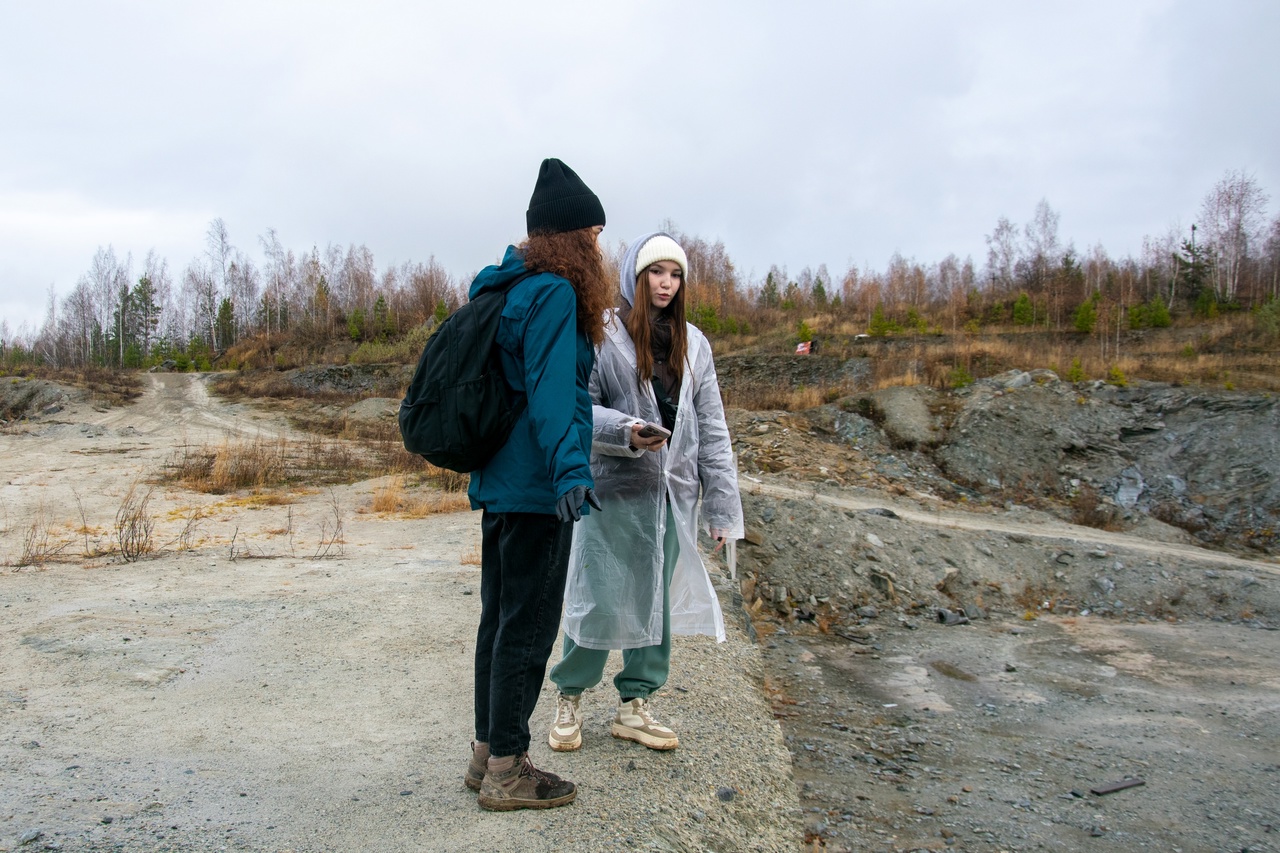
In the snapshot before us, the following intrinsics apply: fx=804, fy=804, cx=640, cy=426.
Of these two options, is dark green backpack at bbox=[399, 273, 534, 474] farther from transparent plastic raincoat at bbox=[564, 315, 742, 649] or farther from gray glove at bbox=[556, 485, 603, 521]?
transparent plastic raincoat at bbox=[564, 315, 742, 649]

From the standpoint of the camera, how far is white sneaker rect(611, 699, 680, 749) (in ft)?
9.79

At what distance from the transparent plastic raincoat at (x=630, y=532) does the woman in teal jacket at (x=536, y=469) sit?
33cm

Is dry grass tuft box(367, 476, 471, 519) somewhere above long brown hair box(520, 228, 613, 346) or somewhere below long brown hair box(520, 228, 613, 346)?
below

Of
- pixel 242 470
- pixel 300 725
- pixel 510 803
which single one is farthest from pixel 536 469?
pixel 242 470

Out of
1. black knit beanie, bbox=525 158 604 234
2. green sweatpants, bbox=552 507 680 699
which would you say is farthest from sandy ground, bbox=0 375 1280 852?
black knit beanie, bbox=525 158 604 234

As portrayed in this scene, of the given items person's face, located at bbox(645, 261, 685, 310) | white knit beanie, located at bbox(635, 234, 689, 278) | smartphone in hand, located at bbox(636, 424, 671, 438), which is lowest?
smartphone in hand, located at bbox(636, 424, 671, 438)

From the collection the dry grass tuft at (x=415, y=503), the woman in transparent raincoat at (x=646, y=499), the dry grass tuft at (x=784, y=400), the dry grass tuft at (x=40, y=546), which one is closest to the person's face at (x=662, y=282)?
the woman in transparent raincoat at (x=646, y=499)

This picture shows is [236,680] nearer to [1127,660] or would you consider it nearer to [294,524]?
[294,524]

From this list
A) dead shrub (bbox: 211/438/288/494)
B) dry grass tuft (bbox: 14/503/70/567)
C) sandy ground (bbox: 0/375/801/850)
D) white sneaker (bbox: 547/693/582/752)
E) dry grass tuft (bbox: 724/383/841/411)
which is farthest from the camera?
dry grass tuft (bbox: 724/383/841/411)

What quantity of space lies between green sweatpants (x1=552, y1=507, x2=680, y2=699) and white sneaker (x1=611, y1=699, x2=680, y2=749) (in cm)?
14

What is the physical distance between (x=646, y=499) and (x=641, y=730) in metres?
0.93

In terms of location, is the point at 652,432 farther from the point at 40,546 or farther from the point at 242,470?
the point at 242,470

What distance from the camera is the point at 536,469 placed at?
2.19 m

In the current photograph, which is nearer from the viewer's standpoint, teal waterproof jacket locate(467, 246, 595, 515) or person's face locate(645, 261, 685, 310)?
teal waterproof jacket locate(467, 246, 595, 515)
